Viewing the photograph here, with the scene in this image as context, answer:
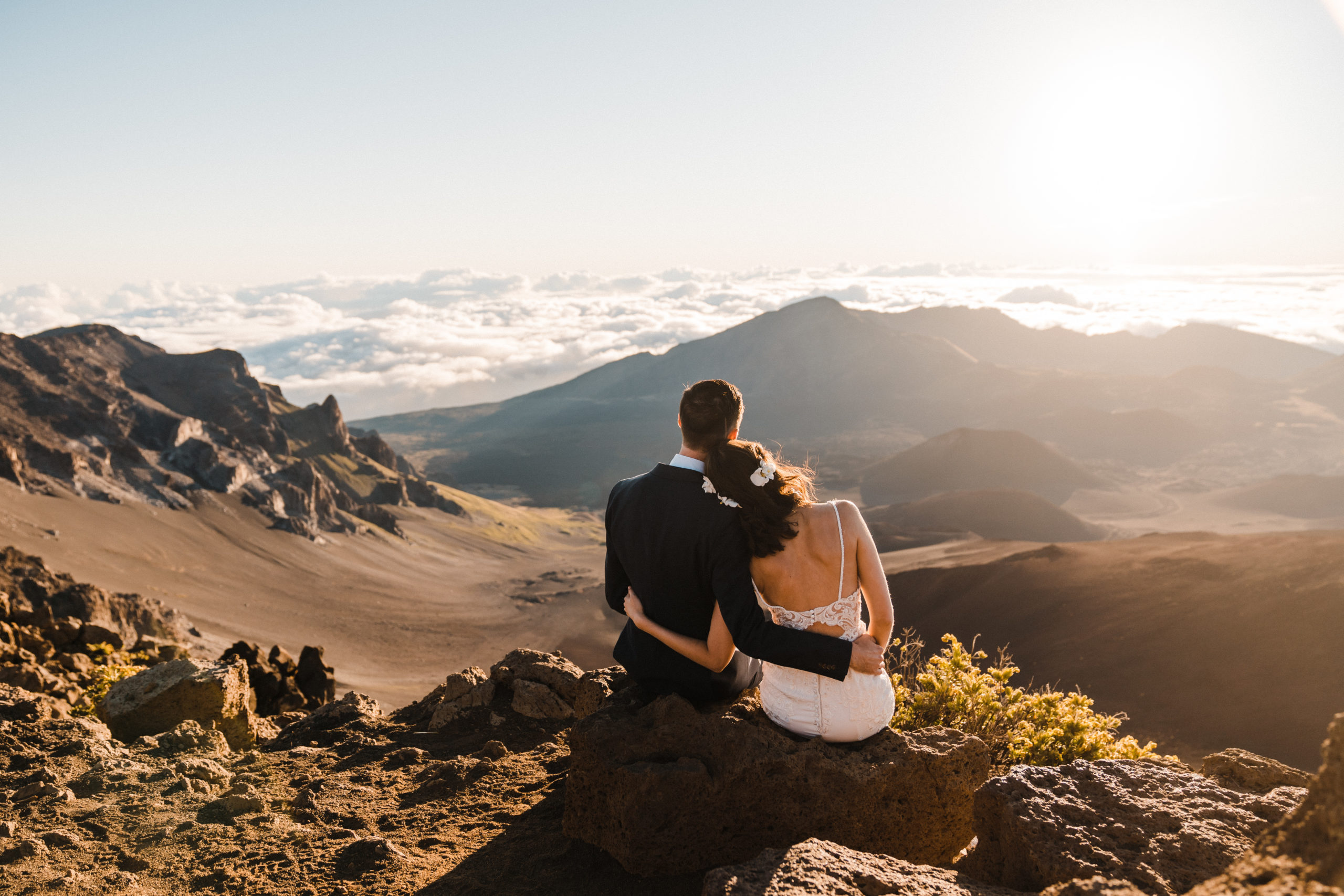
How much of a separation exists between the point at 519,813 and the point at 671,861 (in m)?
1.48

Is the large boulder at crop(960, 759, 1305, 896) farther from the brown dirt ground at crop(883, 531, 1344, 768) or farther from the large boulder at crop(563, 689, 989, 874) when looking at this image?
the brown dirt ground at crop(883, 531, 1344, 768)

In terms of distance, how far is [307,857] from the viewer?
414cm

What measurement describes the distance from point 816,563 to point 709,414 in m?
0.83

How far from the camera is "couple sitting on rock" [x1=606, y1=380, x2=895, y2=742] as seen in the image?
3.53 m

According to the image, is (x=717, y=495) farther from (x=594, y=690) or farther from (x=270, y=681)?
(x=270, y=681)

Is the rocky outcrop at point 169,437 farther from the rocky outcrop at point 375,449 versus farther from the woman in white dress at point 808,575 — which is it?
the woman in white dress at point 808,575

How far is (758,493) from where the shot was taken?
352 centimetres

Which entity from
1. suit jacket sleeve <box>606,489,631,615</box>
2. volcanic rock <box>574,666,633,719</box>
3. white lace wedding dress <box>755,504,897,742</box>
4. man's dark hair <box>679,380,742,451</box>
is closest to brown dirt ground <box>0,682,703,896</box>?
volcanic rock <box>574,666,633,719</box>

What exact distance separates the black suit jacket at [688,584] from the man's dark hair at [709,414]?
174 mm

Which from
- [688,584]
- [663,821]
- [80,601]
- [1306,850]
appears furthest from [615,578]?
[80,601]

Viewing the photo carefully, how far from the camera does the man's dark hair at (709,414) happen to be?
11.9 feet

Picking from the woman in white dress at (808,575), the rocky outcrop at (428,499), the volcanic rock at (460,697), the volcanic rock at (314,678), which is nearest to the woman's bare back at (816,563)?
the woman in white dress at (808,575)

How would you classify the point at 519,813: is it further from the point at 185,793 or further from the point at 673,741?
the point at 185,793

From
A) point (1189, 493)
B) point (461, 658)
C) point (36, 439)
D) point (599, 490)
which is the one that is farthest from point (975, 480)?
point (36, 439)
